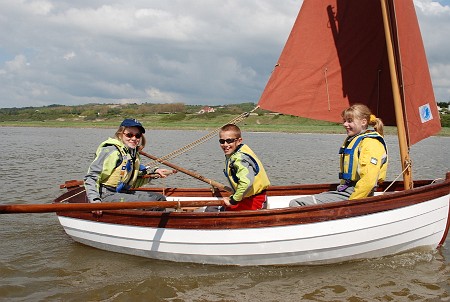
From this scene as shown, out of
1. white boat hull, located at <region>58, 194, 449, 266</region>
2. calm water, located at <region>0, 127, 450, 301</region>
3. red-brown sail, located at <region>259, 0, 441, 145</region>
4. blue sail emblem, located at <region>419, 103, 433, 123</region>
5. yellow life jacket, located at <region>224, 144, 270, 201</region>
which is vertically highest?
red-brown sail, located at <region>259, 0, 441, 145</region>

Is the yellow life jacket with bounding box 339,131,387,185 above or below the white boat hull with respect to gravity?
above

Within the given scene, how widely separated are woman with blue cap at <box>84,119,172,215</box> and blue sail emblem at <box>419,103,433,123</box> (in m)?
4.38

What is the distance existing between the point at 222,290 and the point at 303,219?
53.6 inches

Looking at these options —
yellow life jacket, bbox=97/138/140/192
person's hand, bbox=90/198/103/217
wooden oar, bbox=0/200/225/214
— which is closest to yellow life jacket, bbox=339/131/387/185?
wooden oar, bbox=0/200/225/214

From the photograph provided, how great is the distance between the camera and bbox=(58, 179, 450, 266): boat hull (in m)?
5.79

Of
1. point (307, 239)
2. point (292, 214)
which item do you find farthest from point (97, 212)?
point (307, 239)

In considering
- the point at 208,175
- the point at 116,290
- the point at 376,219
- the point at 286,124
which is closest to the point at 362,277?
the point at 376,219

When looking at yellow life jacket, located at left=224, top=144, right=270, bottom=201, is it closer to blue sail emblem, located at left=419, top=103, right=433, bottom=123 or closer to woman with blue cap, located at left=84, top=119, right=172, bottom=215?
woman with blue cap, located at left=84, top=119, right=172, bottom=215

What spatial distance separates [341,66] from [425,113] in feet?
5.20

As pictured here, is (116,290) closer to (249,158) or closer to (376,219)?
(249,158)

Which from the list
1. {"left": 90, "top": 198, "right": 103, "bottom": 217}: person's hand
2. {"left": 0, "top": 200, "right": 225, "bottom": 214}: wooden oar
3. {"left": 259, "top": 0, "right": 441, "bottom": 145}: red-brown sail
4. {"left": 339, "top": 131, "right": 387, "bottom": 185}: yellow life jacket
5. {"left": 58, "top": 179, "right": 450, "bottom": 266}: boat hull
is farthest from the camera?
{"left": 259, "top": 0, "right": 441, "bottom": 145}: red-brown sail

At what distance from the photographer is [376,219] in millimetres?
5816

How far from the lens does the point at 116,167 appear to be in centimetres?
681

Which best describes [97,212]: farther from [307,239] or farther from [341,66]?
[341,66]
